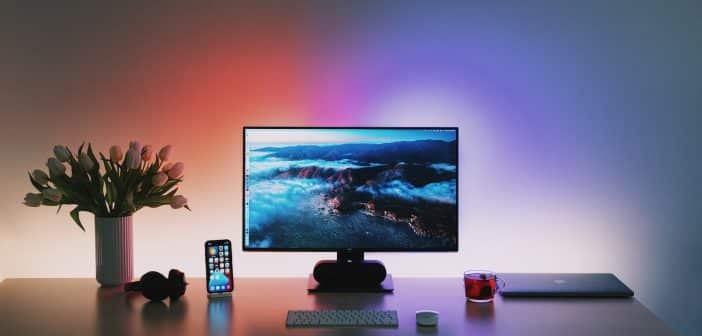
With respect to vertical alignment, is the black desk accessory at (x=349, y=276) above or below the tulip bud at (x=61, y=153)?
below

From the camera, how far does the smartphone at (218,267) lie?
2.24 metres

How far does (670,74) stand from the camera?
2.62m

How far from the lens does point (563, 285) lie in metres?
2.29

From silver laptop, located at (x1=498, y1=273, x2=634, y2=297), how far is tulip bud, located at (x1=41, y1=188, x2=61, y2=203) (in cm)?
139

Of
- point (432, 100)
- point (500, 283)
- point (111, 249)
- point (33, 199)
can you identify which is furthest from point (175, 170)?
point (500, 283)

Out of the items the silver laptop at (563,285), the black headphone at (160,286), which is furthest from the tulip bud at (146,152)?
the silver laptop at (563,285)

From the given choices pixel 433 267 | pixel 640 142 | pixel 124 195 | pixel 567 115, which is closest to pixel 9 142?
pixel 124 195

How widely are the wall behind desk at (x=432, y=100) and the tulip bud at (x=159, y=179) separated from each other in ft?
1.05

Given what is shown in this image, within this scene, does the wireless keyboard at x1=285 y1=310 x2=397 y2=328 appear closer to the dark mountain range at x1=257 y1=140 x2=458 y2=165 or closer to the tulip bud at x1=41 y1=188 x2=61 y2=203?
the dark mountain range at x1=257 y1=140 x2=458 y2=165

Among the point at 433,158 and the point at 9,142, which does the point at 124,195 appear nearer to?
the point at 9,142

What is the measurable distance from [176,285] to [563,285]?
3.90 feet

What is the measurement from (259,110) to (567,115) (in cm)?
110

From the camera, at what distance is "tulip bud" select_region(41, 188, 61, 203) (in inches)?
88.0

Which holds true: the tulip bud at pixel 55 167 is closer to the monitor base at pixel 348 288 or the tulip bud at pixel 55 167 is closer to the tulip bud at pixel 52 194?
the tulip bud at pixel 52 194
